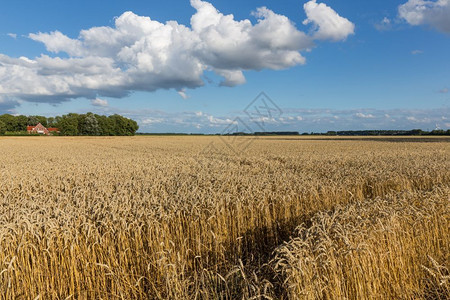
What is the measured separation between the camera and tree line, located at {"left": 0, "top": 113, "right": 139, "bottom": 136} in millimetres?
119000

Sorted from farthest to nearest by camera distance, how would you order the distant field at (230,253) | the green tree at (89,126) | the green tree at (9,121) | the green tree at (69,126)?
the green tree at (9,121) → the green tree at (89,126) → the green tree at (69,126) → the distant field at (230,253)

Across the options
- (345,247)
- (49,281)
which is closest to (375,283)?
(345,247)

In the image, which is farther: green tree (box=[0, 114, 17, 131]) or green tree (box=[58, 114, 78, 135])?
green tree (box=[0, 114, 17, 131])

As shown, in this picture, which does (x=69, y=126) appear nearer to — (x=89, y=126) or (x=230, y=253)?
(x=89, y=126)

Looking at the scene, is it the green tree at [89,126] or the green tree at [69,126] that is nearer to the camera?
the green tree at [69,126]

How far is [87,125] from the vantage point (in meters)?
119

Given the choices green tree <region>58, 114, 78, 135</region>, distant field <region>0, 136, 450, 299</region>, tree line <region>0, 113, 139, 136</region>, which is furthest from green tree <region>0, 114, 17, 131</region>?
distant field <region>0, 136, 450, 299</region>

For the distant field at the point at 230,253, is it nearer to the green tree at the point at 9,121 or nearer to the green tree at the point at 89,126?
the green tree at the point at 89,126

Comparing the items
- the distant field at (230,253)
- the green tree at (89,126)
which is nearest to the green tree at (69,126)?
the green tree at (89,126)

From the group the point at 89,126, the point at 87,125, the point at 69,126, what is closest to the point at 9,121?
the point at 69,126

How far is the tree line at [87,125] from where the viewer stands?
119000 mm

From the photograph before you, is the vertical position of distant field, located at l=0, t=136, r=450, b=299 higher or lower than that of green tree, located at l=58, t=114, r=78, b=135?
lower

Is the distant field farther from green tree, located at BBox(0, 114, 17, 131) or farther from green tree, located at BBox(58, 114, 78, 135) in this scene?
green tree, located at BBox(0, 114, 17, 131)

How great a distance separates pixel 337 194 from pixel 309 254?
5.04 meters
